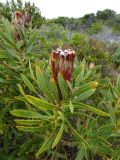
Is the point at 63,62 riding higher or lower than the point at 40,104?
higher

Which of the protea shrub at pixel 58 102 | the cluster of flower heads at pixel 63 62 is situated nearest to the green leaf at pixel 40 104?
the protea shrub at pixel 58 102

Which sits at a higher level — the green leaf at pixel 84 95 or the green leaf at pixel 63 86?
the green leaf at pixel 63 86

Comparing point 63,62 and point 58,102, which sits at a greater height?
point 63,62

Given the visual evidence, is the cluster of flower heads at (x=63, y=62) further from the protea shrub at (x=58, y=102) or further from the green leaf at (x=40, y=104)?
the green leaf at (x=40, y=104)

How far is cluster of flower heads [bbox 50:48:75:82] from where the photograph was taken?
1454mm

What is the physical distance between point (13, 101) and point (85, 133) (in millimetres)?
413

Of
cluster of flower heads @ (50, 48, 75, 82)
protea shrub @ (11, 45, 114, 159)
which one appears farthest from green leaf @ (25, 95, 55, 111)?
cluster of flower heads @ (50, 48, 75, 82)

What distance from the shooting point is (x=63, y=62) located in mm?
1462

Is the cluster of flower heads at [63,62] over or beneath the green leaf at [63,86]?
over

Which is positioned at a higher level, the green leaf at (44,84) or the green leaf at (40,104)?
the green leaf at (44,84)

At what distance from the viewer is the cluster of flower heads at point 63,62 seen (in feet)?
4.77

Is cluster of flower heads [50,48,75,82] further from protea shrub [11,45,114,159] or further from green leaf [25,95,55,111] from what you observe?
green leaf [25,95,55,111]

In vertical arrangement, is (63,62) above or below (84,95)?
above

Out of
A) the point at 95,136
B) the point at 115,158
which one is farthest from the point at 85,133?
the point at 115,158
